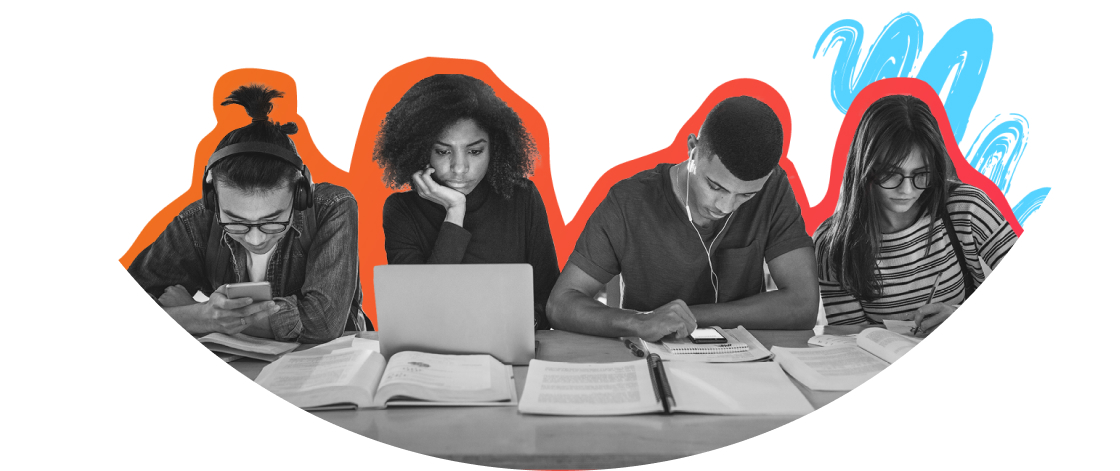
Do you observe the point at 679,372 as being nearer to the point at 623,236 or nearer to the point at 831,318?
the point at 623,236

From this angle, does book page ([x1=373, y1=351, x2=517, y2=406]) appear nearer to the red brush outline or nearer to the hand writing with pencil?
the red brush outline

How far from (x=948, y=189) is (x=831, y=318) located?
1.80 ft

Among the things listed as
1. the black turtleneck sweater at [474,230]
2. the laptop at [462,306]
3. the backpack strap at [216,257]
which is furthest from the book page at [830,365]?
the backpack strap at [216,257]

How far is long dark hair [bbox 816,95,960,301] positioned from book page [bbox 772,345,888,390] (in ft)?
1.67

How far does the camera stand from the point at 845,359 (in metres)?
1.73

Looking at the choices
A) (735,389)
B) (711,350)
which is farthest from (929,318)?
(735,389)

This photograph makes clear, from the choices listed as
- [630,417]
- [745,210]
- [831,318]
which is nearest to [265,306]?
[630,417]

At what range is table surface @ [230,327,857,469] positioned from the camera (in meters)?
1.28

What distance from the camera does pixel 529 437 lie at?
131cm

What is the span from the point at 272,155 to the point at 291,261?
1.10 ft

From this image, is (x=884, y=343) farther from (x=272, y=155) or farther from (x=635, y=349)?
(x=272, y=155)

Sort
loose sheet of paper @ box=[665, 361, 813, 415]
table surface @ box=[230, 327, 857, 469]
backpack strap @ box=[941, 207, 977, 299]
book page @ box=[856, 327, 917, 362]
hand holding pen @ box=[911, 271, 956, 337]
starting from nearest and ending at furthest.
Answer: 1. table surface @ box=[230, 327, 857, 469]
2. loose sheet of paper @ box=[665, 361, 813, 415]
3. book page @ box=[856, 327, 917, 362]
4. hand holding pen @ box=[911, 271, 956, 337]
5. backpack strap @ box=[941, 207, 977, 299]

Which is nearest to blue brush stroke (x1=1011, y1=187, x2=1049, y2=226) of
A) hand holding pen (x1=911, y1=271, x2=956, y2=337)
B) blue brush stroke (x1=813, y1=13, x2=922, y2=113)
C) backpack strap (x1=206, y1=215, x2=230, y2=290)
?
hand holding pen (x1=911, y1=271, x2=956, y2=337)

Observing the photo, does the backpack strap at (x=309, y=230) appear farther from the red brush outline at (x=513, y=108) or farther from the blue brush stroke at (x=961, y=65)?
the blue brush stroke at (x=961, y=65)
